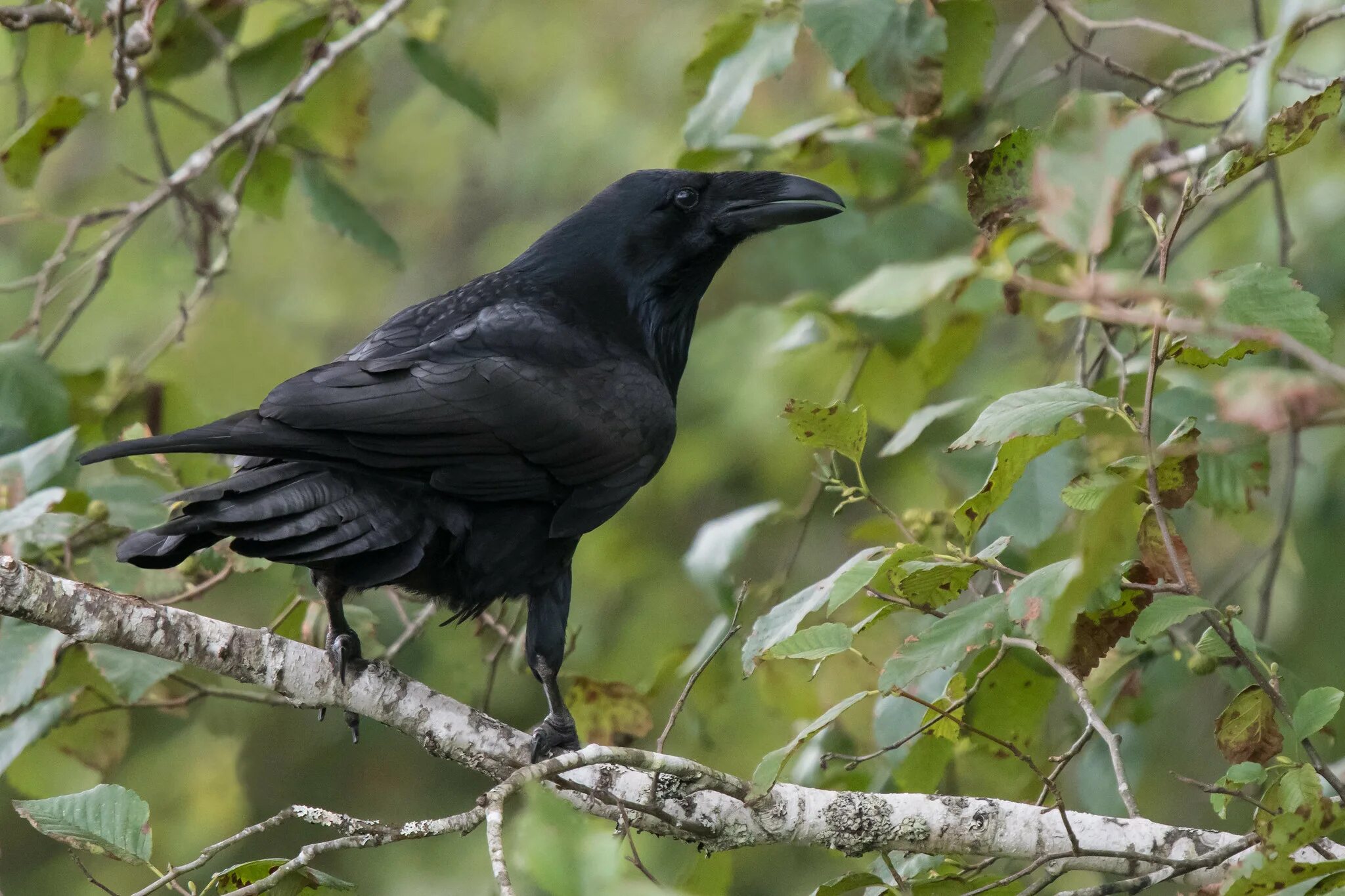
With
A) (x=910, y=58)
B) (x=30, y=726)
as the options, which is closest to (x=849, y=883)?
(x=30, y=726)

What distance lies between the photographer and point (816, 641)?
196cm

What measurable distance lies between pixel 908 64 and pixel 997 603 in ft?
5.66

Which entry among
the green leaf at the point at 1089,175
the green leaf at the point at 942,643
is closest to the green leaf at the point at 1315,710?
the green leaf at the point at 942,643

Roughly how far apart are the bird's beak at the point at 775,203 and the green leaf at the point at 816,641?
6.09ft

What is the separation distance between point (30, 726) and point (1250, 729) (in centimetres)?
254

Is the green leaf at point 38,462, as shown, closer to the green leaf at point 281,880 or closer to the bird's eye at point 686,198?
the green leaf at point 281,880

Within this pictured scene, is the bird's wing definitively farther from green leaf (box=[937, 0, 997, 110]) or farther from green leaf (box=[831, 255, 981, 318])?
green leaf (box=[831, 255, 981, 318])

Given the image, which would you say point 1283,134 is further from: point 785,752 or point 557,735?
point 557,735

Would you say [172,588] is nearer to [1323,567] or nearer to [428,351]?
[428,351]

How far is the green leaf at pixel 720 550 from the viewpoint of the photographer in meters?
2.99

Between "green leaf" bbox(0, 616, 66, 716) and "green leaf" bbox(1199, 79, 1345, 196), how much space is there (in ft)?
7.71

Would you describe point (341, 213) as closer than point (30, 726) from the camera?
No

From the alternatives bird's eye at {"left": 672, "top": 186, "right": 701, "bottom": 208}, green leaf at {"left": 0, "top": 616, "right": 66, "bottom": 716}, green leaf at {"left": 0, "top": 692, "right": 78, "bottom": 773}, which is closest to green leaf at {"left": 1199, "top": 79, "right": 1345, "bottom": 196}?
bird's eye at {"left": 672, "top": 186, "right": 701, "bottom": 208}

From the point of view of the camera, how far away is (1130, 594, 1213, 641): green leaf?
183cm
